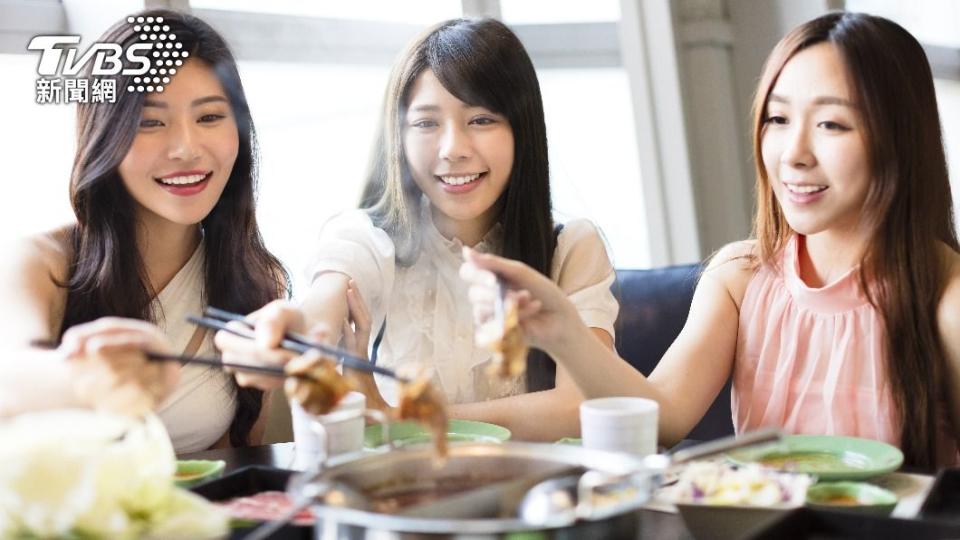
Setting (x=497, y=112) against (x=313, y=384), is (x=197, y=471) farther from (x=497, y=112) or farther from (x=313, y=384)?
(x=497, y=112)

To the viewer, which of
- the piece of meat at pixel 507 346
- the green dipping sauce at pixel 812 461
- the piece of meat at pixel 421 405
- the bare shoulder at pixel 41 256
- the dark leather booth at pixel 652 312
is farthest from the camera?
the dark leather booth at pixel 652 312

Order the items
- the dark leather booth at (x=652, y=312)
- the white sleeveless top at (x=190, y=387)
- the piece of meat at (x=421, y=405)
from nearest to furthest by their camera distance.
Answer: the piece of meat at (x=421, y=405) < the white sleeveless top at (x=190, y=387) < the dark leather booth at (x=652, y=312)

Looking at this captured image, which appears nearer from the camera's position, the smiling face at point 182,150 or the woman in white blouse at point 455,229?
the smiling face at point 182,150

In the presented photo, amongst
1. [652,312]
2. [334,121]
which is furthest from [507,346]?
[334,121]

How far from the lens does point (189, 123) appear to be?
1802 mm

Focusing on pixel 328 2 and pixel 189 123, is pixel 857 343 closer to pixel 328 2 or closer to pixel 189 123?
pixel 189 123

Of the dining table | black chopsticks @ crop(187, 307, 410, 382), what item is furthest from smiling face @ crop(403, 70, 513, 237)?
black chopsticks @ crop(187, 307, 410, 382)

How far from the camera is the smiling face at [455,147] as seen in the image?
6.18 ft

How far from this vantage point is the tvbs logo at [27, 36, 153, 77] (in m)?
1.80

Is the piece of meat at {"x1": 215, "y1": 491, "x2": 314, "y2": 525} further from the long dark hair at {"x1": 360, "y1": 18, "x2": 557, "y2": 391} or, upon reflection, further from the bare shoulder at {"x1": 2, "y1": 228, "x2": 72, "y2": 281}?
the long dark hair at {"x1": 360, "y1": 18, "x2": 557, "y2": 391}

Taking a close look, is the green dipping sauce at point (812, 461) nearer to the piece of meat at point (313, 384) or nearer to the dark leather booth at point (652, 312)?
the piece of meat at point (313, 384)

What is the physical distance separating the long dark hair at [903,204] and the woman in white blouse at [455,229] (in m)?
0.51

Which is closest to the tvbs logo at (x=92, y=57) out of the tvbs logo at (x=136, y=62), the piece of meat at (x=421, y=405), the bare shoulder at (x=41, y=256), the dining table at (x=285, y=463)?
the tvbs logo at (x=136, y=62)

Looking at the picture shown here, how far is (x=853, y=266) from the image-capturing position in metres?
1.71
